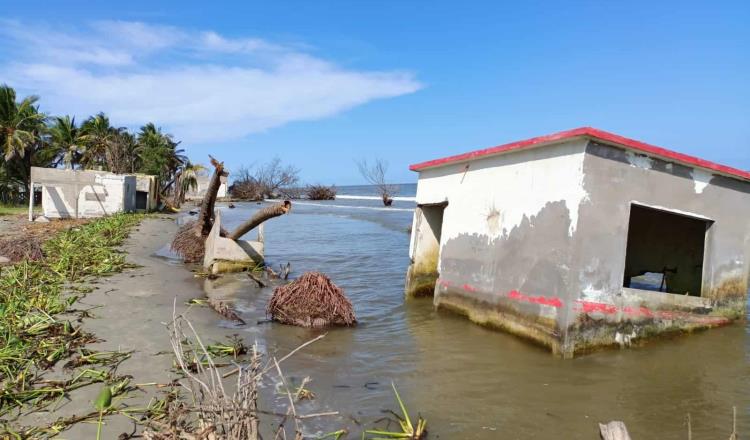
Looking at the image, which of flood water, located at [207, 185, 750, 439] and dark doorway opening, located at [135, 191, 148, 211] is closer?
flood water, located at [207, 185, 750, 439]

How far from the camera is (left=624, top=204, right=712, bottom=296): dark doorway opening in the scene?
9.66 meters

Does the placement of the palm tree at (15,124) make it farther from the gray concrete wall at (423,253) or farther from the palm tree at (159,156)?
the gray concrete wall at (423,253)

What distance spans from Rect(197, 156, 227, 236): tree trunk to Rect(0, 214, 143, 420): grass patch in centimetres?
265

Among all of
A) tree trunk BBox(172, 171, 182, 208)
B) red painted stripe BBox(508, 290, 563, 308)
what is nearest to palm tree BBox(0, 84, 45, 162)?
tree trunk BBox(172, 171, 182, 208)

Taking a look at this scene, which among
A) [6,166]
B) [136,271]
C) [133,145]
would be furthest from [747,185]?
[133,145]

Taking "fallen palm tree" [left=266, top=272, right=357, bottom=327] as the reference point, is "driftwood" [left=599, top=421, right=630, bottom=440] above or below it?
above

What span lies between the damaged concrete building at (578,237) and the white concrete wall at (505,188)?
0.02 m

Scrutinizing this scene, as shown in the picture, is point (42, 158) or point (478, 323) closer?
point (478, 323)

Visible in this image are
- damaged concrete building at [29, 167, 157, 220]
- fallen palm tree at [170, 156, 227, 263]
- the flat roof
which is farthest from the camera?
damaged concrete building at [29, 167, 157, 220]

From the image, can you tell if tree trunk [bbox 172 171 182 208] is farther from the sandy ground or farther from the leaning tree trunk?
the leaning tree trunk

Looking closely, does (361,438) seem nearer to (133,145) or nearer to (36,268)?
(36,268)

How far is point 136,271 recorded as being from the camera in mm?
11250

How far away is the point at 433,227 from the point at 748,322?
18.4ft

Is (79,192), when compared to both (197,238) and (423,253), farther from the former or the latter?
(423,253)
